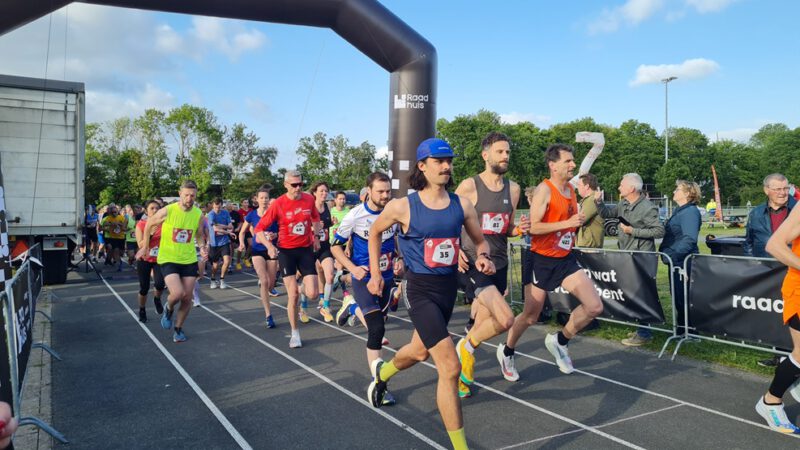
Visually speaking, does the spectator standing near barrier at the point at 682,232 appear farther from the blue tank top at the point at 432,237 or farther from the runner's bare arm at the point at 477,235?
the blue tank top at the point at 432,237

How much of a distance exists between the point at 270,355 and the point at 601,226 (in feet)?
16.5

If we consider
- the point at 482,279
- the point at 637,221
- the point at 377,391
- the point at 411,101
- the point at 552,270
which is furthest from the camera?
the point at 411,101

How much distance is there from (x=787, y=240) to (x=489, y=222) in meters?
2.44

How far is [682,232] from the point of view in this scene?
6.80 m

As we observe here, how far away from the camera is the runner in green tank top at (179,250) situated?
7340mm

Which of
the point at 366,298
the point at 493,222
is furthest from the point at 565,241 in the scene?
the point at 366,298

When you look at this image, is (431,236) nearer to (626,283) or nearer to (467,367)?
(467,367)

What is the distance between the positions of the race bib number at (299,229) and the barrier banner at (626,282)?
351 centimetres

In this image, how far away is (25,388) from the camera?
534 centimetres

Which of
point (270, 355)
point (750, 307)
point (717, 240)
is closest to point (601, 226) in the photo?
point (717, 240)

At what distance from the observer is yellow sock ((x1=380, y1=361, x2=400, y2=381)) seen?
4.52 m

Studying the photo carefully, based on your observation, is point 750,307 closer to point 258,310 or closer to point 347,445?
point 347,445

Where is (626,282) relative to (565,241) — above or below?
below

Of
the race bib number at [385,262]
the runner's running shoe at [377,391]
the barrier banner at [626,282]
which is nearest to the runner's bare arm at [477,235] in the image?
the runner's running shoe at [377,391]
